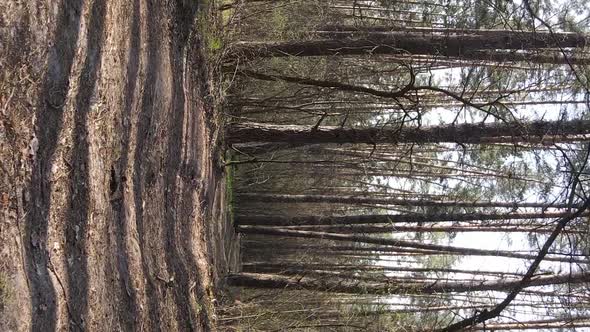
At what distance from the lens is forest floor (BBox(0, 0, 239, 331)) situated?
3254 mm

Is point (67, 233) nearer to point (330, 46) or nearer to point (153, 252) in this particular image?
point (153, 252)

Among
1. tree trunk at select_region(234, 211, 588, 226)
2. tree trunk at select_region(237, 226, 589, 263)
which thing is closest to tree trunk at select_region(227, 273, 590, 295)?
tree trunk at select_region(234, 211, 588, 226)

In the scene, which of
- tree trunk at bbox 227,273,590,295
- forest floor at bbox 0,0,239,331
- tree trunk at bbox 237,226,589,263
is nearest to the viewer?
forest floor at bbox 0,0,239,331

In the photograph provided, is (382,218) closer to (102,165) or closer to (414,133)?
(414,133)

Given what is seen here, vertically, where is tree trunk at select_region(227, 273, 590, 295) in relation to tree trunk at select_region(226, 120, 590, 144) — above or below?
below

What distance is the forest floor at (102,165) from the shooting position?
325 centimetres

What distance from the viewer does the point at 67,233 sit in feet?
12.3

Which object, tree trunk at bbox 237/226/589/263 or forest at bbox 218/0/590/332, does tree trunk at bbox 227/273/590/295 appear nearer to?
forest at bbox 218/0/590/332

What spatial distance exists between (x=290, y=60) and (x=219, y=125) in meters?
1.44

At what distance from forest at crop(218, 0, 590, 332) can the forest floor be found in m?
1.25

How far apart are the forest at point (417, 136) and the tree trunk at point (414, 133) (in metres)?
0.02

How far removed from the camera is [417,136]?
284 inches

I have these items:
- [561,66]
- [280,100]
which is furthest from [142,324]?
[561,66]

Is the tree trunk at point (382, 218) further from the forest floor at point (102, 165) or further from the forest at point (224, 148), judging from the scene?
the forest floor at point (102, 165)
